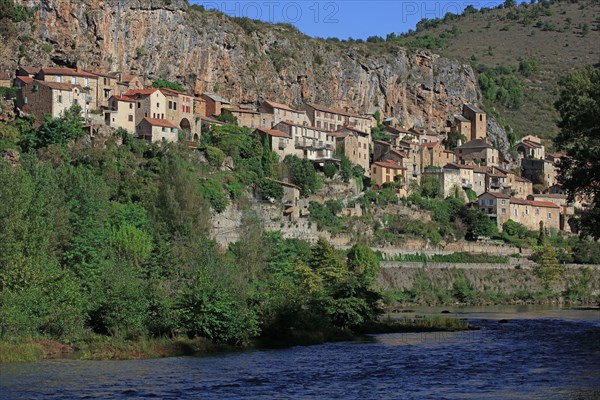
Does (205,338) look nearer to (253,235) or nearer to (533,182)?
(253,235)

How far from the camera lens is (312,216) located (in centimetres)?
10306

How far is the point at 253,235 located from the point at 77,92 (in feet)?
91.6

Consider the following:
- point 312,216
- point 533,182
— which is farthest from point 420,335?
point 533,182

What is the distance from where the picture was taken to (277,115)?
12088cm

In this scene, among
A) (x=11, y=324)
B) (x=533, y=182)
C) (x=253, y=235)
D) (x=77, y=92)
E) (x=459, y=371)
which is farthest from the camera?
(x=533, y=182)

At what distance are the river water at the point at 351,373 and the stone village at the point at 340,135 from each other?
49281 millimetres

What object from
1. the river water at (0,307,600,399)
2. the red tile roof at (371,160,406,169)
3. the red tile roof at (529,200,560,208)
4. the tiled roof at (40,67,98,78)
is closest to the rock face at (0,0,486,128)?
the tiled roof at (40,67,98,78)

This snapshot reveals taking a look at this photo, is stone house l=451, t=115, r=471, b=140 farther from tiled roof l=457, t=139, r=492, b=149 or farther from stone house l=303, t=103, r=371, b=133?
stone house l=303, t=103, r=371, b=133

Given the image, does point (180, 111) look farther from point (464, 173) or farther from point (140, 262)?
point (140, 262)

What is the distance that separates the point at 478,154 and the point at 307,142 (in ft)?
98.1

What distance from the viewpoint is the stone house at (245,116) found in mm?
117938

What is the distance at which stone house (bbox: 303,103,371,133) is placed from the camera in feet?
419

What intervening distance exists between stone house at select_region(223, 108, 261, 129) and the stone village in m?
0.10

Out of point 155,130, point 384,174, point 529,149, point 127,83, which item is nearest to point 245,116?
point 127,83
